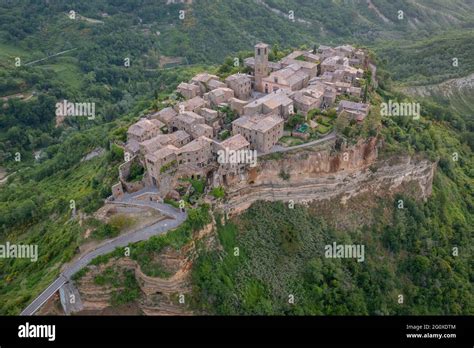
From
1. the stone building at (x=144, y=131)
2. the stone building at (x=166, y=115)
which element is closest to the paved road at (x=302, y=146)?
the stone building at (x=166, y=115)

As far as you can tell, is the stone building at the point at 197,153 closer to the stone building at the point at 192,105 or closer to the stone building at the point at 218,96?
the stone building at the point at 192,105

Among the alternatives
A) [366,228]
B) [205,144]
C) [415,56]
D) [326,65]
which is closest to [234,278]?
[205,144]

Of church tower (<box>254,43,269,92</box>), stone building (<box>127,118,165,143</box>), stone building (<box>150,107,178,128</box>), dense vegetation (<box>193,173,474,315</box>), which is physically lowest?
dense vegetation (<box>193,173,474,315</box>)

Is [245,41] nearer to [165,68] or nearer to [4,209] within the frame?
[165,68]

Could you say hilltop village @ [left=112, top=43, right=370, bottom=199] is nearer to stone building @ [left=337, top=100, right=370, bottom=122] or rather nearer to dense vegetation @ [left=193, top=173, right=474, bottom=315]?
stone building @ [left=337, top=100, right=370, bottom=122]

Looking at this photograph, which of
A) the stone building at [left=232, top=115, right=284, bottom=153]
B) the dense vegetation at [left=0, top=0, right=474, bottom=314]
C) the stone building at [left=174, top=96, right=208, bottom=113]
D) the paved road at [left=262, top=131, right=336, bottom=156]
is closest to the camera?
the dense vegetation at [left=0, top=0, right=474, bottom=314]

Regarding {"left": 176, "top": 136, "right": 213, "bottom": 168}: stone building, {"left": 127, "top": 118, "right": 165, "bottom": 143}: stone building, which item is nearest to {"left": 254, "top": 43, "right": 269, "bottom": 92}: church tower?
{"left": 127, "top": 118, "right": 165, "bottom": 143}: stone building
